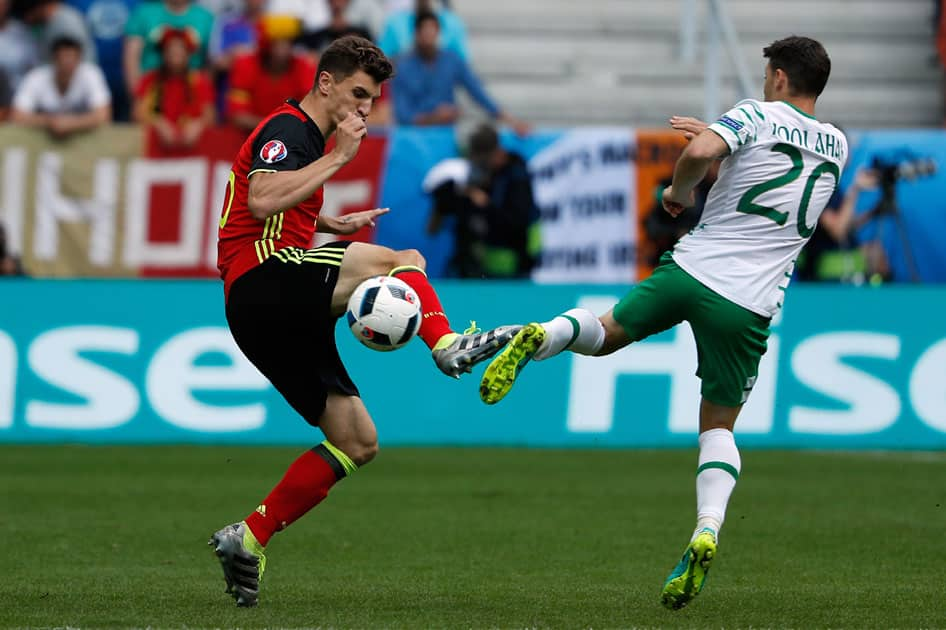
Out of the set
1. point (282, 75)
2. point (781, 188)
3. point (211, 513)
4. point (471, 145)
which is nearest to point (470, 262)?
point (471, 145)

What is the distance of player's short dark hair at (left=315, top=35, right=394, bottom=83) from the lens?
6812mm

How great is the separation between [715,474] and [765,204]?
3.60 ft

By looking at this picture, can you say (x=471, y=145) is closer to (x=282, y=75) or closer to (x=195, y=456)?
(x=282, y=75)

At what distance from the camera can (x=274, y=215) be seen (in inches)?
261

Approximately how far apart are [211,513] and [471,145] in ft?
20.6

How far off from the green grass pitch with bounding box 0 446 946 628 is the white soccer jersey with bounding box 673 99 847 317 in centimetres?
130

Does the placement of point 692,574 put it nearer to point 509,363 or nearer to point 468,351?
point 509,363

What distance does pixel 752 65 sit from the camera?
1925 cm

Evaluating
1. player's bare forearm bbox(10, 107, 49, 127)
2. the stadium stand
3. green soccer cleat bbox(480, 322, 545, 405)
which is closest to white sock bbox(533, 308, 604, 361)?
green soccer cleat bbox(480, 322, 545, 405)

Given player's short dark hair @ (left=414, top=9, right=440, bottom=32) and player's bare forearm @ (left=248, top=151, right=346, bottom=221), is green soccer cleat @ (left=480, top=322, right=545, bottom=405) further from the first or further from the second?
player's short dark hair @ (left=414, top=9, right=440, bottom=32)

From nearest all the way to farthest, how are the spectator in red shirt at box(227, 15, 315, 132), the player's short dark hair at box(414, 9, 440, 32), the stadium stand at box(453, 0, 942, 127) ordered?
the spectator in red shirt at box(227, 15, 315, 132) → the player's short dark hair at box(414, 9, 440, 32) → the stadium stand at box(453, 0, 942, 127)

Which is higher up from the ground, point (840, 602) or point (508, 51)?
point (508, 51)

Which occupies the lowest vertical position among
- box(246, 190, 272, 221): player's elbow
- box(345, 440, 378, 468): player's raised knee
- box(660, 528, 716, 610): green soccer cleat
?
box(660, 528, 716, 610): green soccer cleat

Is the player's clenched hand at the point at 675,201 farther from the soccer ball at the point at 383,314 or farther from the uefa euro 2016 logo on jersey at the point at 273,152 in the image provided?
the uefa euro 2016 logo on jersey at the point at 273,152
